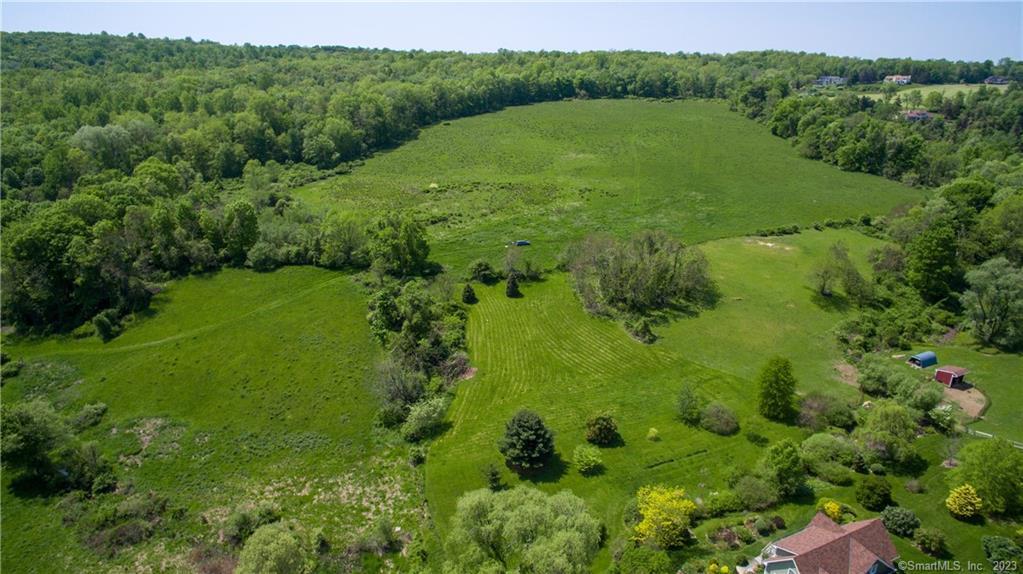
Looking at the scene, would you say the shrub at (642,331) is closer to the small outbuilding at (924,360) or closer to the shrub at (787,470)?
the shrub at (787,470)

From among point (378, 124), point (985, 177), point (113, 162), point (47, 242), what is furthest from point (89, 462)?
point (985, 177)

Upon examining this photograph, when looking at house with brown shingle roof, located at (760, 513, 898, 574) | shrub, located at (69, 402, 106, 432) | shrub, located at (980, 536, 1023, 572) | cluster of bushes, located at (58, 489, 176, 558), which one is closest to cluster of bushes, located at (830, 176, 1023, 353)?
shrub, located at (980, 536, 1023, 572)

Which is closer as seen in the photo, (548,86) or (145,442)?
(145,442)

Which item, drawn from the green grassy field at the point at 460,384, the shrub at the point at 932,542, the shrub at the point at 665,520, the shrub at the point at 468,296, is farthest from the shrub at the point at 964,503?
the shrub at the point at 468,296

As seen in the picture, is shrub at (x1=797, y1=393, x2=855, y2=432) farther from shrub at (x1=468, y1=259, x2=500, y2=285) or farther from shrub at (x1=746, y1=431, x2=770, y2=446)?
shrub at (x1=468, y1=259, x2=500, y2=285)

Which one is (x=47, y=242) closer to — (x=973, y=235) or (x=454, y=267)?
(x=454, y=267)

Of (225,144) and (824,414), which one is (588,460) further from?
(225,144)
